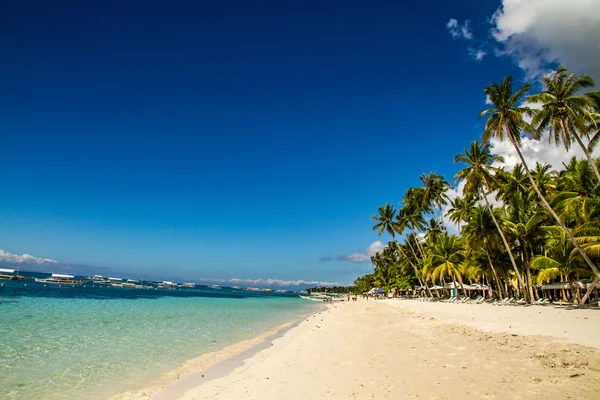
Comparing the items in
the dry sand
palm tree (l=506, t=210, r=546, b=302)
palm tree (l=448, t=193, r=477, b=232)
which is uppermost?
palm tree (l=448, t=193, r=477, b=232)

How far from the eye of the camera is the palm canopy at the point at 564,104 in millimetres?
18172

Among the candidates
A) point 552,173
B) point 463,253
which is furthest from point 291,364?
point 552,173

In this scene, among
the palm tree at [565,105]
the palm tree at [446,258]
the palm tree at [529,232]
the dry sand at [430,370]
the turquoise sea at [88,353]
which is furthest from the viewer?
the palm tree at [446,258]

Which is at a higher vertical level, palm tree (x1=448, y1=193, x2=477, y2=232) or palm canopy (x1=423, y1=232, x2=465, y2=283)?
palm tree (x1=448, y1=193, x2=477, y2=232)

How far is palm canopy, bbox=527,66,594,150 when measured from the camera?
18.2m

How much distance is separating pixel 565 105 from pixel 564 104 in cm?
9

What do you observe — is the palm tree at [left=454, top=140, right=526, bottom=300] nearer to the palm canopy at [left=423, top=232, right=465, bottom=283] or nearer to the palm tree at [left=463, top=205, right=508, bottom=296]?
the palm tree at [left=463, top=205, right=508, bottom=296]

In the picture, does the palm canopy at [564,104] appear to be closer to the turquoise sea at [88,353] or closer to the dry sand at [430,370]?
the dry sand at [430,370]

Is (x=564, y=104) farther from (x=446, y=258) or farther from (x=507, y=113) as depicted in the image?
(x=446, y=258)

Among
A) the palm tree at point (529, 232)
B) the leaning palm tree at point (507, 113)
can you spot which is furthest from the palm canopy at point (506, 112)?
the palm tree at point (529, 232)

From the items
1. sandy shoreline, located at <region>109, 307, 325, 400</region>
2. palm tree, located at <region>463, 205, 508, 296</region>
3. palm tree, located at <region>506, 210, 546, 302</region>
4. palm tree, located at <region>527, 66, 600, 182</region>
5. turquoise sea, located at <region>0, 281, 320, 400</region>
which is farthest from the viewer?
palm tree, located at <region>463, 205, 508, 296</region>

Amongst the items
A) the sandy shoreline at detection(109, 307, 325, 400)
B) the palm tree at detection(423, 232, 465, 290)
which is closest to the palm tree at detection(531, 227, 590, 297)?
the palm tree at detection(423, 232, 465, 290)

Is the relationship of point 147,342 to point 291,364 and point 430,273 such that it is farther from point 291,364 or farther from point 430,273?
point 430,273

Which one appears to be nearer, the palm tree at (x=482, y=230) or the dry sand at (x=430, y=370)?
the dry sand at (x=430, y=370)
